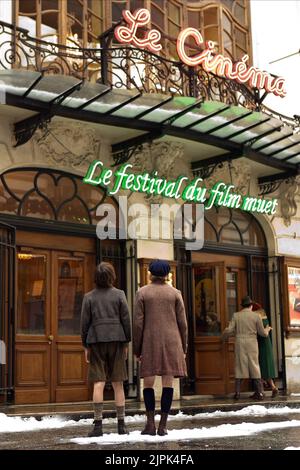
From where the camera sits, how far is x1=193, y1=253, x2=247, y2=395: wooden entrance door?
566 inches

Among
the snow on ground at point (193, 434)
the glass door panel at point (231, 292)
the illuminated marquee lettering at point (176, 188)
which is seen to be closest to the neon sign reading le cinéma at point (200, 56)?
the illuminated marquee lettering at point (176, 188)

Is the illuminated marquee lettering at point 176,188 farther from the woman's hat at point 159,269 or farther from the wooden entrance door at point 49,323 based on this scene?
the woman's hat at point 159,269

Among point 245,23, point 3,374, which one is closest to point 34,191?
point 3,374

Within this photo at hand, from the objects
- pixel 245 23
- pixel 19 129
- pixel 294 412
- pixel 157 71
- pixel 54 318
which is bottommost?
pixel 294 412

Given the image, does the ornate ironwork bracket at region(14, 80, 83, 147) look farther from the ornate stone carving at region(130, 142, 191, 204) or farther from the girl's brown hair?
the girl's brown hair

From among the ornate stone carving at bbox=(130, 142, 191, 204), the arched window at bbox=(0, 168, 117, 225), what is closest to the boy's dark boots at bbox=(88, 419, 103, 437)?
the arched window at bbox=(0, 168, 117, 225)

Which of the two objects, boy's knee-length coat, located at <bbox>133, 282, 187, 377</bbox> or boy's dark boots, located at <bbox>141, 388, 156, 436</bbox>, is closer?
boy's dark boots, located at <bbox>141, 388, 156, 436</bbox>

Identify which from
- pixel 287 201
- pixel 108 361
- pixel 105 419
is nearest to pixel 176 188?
pixel 287 201

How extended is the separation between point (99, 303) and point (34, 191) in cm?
529

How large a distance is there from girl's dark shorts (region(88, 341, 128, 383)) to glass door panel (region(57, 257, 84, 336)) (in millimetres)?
5171

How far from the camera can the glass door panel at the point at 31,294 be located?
12.4 m

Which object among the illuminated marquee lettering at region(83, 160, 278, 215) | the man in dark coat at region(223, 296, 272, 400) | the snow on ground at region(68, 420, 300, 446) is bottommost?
the snow on ground at region(68, 420, 300, 446)

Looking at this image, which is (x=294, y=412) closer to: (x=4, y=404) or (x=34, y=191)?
(x=4, y=404)
